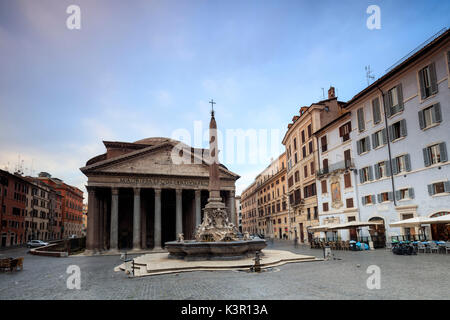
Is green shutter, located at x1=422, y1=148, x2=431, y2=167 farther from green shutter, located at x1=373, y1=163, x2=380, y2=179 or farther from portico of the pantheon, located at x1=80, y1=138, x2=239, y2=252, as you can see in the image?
portico of the pantheon, located at x1=80, y1=138, x2=239, y2=252

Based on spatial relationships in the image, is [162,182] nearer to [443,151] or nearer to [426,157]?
[426,157]

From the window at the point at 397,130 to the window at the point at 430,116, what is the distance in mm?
1520

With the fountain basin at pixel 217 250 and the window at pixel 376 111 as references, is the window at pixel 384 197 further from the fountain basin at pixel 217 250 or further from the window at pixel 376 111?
the fountain basin at pixel 217 250

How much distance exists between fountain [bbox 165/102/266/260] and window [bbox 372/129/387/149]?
13.9 meters

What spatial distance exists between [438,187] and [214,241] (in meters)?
14.7

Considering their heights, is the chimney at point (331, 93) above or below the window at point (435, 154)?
above

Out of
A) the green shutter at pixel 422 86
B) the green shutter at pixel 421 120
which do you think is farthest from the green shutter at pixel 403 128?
the green shutter at pixel 422 86

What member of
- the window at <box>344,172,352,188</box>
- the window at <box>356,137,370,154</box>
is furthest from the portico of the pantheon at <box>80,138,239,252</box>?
the window at <box>356,137,370,154</box>

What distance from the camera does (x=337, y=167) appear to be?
31.3 meters

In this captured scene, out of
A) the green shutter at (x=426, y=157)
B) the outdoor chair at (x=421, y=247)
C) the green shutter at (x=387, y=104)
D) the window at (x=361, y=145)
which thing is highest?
the green shutter at (x=387, y=104)

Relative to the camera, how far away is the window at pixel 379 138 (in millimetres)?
25391

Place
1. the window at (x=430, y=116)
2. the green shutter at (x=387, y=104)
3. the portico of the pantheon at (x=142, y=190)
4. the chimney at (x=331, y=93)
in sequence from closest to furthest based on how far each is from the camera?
the window at (x=430, y=116) → the green shutter at (x=387, y=104) → the portico of the pantheon at (x=142, y=190) → the chimney at (x=331, y=93)

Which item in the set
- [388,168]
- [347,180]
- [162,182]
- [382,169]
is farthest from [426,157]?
[162,182]
